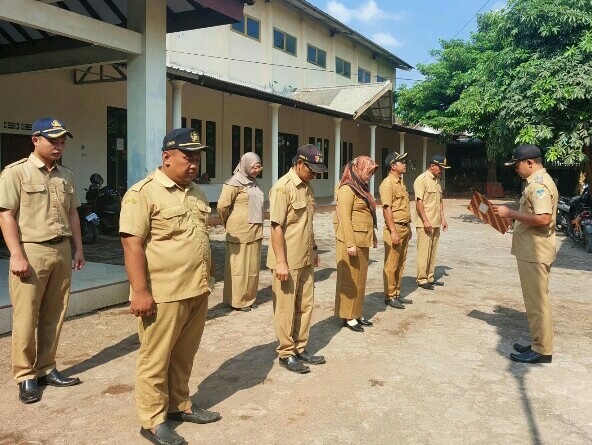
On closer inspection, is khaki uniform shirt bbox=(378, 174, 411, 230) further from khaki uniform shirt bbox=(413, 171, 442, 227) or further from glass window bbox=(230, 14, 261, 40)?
glass window bbox=(230, 14, 261, 40)

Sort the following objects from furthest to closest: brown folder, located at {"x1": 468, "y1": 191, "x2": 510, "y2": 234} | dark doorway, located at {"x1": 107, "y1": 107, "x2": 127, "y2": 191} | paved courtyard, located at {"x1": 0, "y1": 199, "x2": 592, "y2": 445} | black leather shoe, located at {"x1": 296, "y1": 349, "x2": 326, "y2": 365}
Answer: dark doorway, located at {"x1": 107, "y1": 107, "x2": 127, "y2": 191}
brown folder, located at {"x1": 468, "y1": 191, "x2": 510, "y2": 234}
black leather shoe, located at {"x1": 296, "y1": 349, "x2": 326, "y2": 365}
paved courtyard, located at {"x1": 0, "y1": 199, "x2": 592, "y2": 445}

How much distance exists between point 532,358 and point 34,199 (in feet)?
13.1

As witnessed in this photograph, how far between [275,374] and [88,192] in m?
8.52

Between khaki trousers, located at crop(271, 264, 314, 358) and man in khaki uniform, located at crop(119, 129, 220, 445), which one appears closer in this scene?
man in khaki uniform, located at crop(119, 129, 220, 445)

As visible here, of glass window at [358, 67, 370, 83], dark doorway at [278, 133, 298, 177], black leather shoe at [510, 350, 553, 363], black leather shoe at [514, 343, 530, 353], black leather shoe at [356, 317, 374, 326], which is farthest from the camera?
glass window at [358, 67, 370, 83]

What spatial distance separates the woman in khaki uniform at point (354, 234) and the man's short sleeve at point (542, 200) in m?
1.42

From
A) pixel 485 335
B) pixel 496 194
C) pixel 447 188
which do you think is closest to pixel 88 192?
pixel 485 335

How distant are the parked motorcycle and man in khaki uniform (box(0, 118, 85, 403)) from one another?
32.3 ft

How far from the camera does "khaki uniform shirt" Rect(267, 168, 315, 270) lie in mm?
4141

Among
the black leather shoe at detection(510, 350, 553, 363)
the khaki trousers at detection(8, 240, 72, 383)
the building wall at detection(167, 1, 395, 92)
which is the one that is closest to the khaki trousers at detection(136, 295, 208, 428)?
the khaki trousers at detection(8, 240, 72, 383)

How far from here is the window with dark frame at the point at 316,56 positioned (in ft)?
74.0

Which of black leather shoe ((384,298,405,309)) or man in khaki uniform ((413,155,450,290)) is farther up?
man in khaki uniform ((413,155,450,290))

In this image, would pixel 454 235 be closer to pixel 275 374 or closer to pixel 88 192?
pixel 88 192

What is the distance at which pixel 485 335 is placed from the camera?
5.20 m
